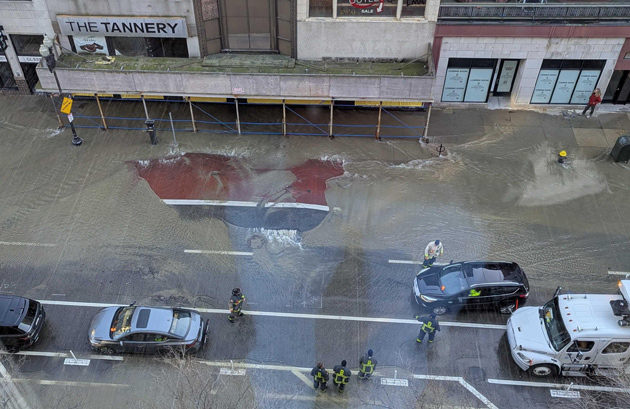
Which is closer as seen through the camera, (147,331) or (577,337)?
(577,337)

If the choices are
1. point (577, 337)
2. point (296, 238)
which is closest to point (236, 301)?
point (296, 238)

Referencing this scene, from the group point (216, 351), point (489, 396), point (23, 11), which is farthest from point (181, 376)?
point (23, 11)

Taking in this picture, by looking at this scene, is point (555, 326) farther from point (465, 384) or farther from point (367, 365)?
point (367, 365)

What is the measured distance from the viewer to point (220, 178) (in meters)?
25.4

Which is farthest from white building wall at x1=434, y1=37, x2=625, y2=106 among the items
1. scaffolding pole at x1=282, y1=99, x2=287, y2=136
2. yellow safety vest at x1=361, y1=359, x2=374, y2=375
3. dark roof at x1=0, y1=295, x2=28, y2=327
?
dark roof at x1=0, y1=295, x2=28, y2=327

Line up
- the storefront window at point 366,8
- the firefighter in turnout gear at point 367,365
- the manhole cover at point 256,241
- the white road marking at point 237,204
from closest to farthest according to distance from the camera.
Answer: the firefighter in turnout gear at point 367,365
the manhole cover at point 256,241
the white road marking at point 237,204
the storefront window at point 366,8

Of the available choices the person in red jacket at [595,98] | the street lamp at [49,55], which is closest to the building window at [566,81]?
the person in red jacket at [595,98]

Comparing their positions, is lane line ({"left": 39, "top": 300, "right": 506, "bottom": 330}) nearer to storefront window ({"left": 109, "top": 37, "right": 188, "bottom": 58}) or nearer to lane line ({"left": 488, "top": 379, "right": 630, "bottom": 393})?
lane line ({"left": 488, "top": 379, "right": 630, "bottom": 393})

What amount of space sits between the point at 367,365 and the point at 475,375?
3826mm

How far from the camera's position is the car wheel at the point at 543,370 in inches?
707

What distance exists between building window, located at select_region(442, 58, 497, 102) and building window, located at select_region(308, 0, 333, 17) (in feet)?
22.3

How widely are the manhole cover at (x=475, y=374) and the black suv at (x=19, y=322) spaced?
1452 centimetres

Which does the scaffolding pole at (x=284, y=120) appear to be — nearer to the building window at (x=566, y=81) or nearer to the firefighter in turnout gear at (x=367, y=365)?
the building window at (x=566, y=81)

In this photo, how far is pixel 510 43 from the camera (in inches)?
1091
